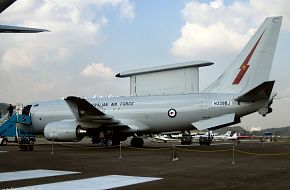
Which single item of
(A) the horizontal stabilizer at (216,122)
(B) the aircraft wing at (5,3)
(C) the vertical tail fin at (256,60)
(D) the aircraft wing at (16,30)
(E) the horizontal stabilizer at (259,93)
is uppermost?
(C) the vertical tail fin at (256,60)

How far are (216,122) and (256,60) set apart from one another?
4634mm

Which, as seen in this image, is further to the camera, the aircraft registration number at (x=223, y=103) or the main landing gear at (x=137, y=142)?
the main landing gear at (x=137, y=142)

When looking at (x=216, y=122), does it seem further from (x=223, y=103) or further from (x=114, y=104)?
(x=114, y=104)

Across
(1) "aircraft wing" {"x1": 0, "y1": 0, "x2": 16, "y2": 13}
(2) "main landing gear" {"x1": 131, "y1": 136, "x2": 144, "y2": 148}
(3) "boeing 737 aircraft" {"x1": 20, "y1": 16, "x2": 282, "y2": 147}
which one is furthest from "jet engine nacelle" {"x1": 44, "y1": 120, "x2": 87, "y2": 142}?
(1) "aircraft wing" {"x1": 0, "y1": 0, "x2": 16, "y2": 13}

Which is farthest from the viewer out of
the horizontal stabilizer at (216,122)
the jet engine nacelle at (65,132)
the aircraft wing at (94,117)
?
the jet engine nacelle at (65,132)

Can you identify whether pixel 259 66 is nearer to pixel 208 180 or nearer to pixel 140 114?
pixel 140 114

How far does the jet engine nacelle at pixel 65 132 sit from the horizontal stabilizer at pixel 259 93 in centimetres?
986

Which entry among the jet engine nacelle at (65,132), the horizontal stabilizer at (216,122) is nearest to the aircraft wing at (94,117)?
the jet engine nacelle at (65,132)

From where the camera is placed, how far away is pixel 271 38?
2369cm

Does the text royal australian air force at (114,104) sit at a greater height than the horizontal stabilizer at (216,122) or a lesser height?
greater

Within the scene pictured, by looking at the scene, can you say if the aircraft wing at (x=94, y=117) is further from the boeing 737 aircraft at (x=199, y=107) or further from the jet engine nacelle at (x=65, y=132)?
the jet engine nacelle at (x=65, y=132)

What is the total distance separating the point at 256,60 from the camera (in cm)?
2389

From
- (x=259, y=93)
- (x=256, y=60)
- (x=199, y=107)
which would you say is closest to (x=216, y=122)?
(x=199, y=107)

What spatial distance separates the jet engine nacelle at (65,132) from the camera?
23688mm
